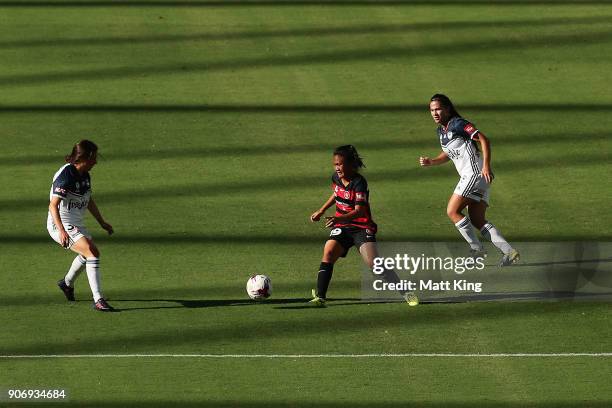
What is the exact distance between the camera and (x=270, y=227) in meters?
17.1

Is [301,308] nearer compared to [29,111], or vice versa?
[301,308]

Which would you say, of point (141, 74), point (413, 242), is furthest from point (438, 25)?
point (413, 242)

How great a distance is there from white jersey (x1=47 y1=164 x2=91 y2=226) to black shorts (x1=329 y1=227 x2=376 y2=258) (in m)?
2.64

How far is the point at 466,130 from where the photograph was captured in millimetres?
14625

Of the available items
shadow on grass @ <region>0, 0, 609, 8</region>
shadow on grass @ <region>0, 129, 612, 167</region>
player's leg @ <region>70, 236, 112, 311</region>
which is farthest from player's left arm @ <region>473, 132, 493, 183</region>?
shadow on grass @ <region>0, 0, 609, 8</region>

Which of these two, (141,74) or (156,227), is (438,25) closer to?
(141,74)

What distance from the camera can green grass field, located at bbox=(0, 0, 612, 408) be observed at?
12.2 metres

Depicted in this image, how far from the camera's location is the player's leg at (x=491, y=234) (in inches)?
585

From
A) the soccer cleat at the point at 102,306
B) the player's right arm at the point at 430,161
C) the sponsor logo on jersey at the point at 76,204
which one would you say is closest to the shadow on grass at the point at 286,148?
→ the player's right arm at the point at 430,161

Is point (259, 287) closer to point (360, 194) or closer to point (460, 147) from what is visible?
point (360, 194)

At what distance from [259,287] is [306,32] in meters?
12.0

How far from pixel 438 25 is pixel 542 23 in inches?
81.0

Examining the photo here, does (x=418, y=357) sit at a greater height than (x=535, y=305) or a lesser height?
lesser

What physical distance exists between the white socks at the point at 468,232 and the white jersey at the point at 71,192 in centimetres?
424
